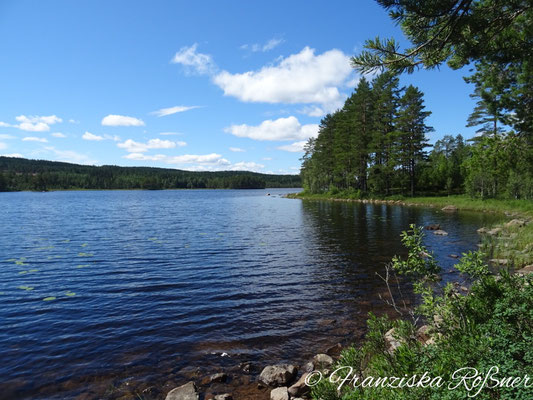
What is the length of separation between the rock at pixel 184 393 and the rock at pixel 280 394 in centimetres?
177

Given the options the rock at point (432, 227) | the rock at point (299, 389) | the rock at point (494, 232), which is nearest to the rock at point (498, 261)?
the rock at point (494, 232)

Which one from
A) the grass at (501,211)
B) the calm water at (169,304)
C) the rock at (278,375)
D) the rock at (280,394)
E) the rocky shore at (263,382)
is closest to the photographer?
the rock at (280,394)

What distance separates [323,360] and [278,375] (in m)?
1.48

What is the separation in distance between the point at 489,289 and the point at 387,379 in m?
3.31

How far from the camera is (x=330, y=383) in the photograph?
5.82 m

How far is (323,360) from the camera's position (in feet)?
28.2

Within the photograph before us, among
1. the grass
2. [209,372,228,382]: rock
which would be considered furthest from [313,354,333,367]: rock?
the grass

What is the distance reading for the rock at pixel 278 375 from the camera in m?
7.77

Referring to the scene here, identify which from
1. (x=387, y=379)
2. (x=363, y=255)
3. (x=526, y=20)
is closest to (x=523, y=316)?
(x=387, y=379)

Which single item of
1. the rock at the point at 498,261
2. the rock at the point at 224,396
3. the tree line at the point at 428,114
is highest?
the tree line at the point at 428,114

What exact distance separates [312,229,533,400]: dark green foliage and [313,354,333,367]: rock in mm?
1621

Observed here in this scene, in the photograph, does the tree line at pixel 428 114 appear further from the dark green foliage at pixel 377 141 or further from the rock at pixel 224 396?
the rock at pixel 224 396

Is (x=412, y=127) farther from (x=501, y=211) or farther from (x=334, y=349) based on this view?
(x=334, y=349)

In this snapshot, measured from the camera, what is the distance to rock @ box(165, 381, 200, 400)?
7.26 m
